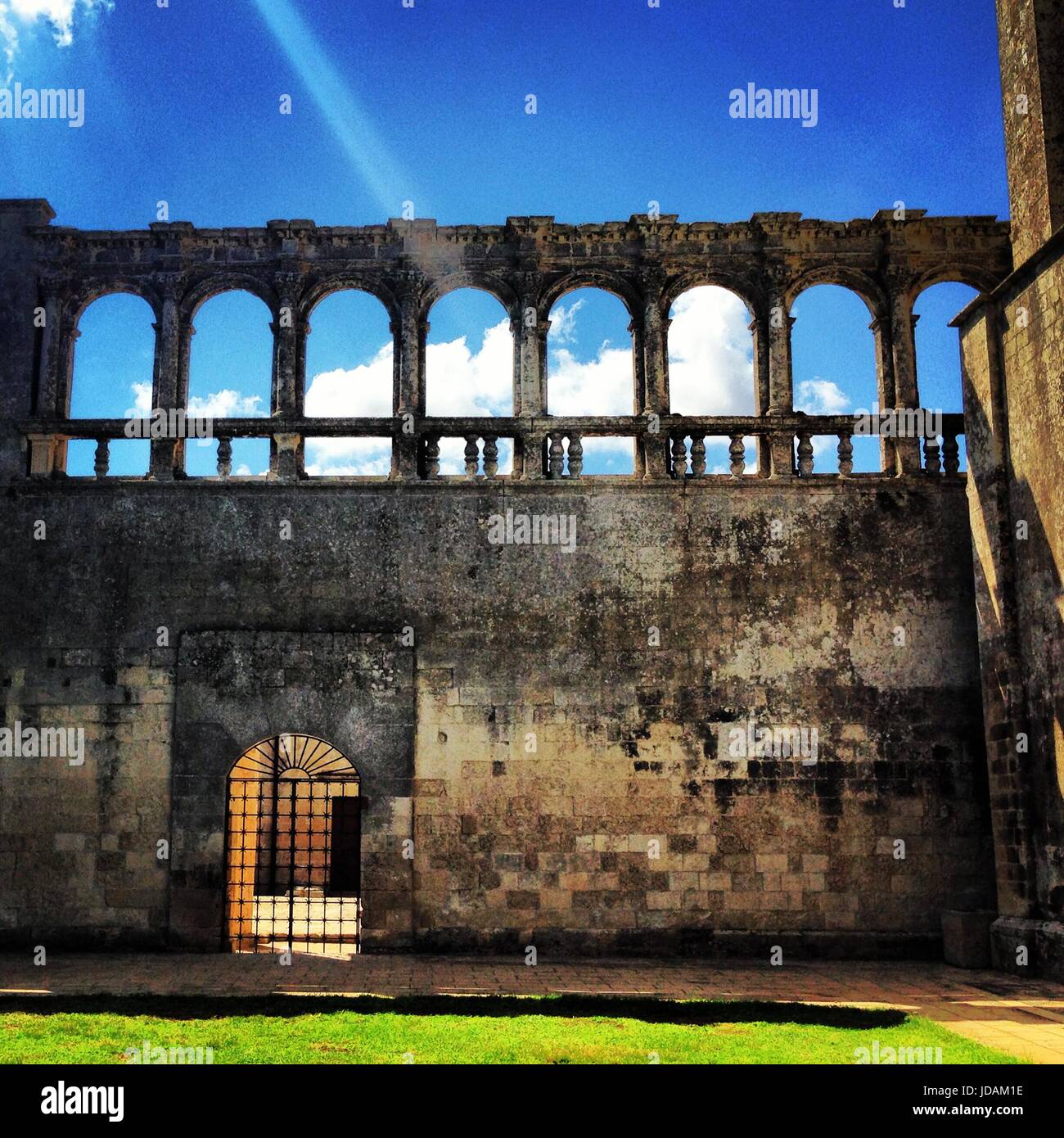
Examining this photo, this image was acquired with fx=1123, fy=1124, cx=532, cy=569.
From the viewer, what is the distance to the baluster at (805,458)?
555 inches

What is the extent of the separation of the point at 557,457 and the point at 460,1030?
7438 millimetres

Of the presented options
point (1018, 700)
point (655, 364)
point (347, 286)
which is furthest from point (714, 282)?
point (1018, 700)

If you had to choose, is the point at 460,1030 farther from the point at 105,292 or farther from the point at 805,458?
the point at 105,292

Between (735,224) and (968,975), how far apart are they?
9.38 metres

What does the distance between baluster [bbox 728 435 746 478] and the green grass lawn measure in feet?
21.8

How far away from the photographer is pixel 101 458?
14.3 meters

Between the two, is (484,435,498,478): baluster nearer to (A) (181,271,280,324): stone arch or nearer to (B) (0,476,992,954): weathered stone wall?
(B) (0,476,992,954): weathered stone wall

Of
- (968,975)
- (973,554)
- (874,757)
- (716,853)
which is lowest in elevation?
(968,975)

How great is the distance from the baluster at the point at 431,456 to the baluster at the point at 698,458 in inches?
127

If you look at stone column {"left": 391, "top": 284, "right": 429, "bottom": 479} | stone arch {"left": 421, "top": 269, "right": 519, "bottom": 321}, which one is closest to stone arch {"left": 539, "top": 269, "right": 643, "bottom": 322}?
stone arch {"left": 421, "top": 269, "right": 519, "bottom": 321}

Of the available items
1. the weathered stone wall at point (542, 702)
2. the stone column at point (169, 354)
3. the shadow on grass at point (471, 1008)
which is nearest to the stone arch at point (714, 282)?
the weathered stone wall at point (542, 702)

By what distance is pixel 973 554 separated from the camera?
13.3 metres
